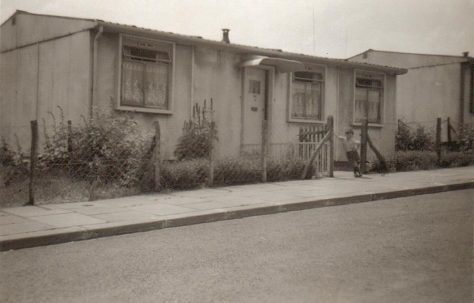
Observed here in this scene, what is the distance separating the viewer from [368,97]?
17.8 m

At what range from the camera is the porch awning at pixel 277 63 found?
14120 mm

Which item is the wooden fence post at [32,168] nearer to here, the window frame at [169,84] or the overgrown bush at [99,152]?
the overgrown bush at [99,152]

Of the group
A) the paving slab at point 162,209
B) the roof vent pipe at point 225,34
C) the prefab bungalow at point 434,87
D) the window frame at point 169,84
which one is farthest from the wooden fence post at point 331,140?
the prefab bungalow at point 434,87

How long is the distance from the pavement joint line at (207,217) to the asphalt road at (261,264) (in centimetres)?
16

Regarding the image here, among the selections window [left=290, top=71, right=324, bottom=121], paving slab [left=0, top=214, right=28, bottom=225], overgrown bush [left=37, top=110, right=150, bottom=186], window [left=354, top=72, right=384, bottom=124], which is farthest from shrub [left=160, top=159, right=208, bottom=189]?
window [left=354, top=72, right=384, bottom=124]

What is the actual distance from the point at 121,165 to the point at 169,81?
12.4 ft

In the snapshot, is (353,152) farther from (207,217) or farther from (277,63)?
(207,217)

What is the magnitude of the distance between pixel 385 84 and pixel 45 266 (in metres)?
15.5

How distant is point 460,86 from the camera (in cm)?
2255

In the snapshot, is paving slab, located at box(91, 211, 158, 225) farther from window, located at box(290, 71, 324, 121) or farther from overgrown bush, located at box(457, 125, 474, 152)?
overgrown bush, located at box(457, 125, 474, 152)

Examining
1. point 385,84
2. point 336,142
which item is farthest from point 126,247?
→ point 385,84

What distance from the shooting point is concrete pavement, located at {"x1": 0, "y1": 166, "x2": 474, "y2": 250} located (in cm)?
637

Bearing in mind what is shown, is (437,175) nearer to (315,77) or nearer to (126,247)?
(315,77)

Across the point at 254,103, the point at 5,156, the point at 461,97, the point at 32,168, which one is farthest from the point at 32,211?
the point at 461,97
